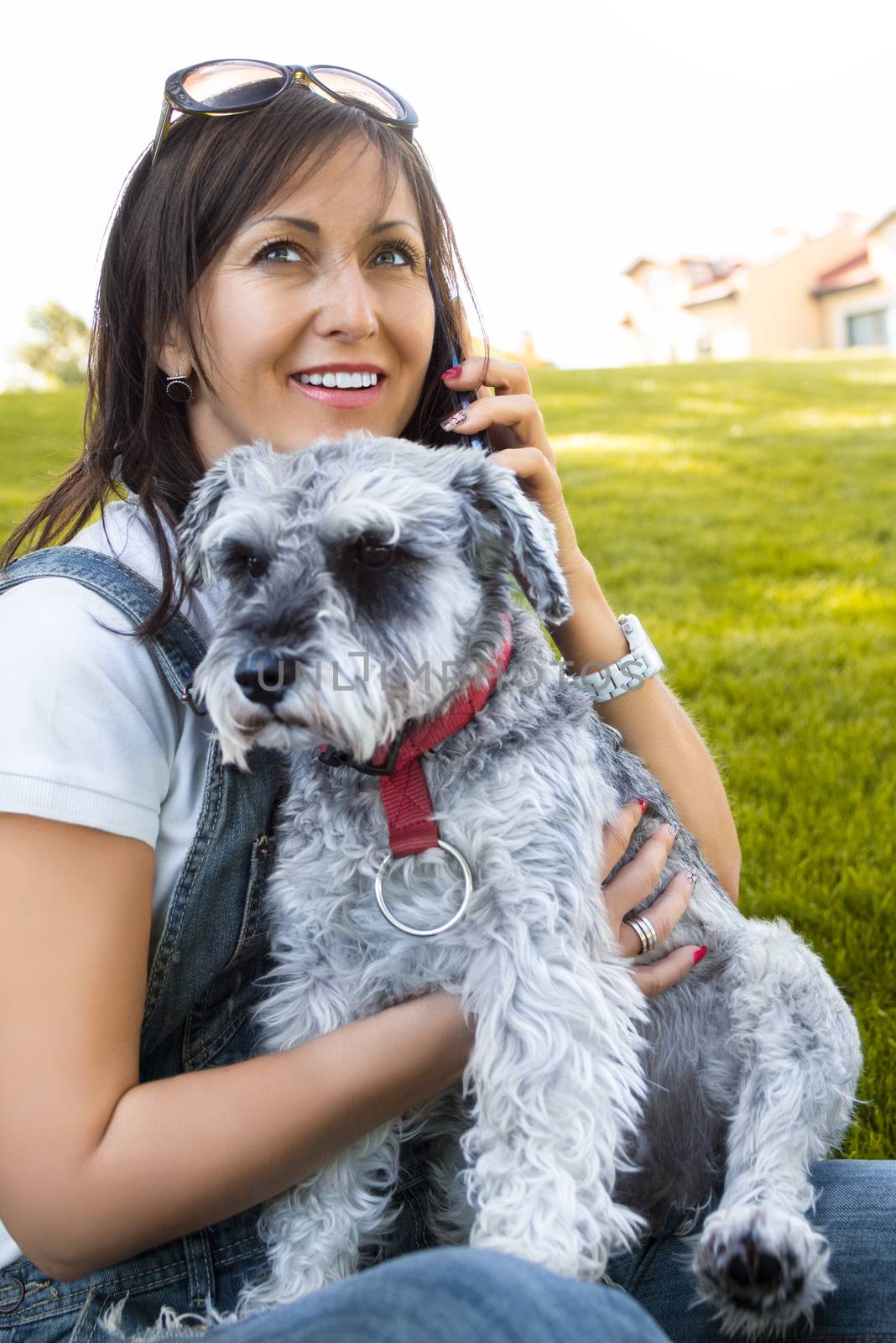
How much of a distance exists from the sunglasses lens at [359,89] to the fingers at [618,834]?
6.54 ft

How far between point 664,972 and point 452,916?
0.61 m

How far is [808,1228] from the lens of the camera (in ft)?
7.51

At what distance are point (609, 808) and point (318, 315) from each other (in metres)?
1.46

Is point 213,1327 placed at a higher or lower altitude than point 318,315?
lower

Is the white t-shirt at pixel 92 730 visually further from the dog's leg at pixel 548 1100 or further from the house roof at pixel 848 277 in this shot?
the house roof at pixel 848 277

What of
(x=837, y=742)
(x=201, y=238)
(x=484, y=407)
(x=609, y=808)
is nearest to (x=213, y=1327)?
(x=609, y=808)

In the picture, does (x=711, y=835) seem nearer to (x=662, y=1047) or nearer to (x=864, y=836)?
(x=662, y=1047)

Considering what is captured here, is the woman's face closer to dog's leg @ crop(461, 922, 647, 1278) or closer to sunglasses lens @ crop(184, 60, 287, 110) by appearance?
sunglasses lens @ crop(184, 60, 287, 110)

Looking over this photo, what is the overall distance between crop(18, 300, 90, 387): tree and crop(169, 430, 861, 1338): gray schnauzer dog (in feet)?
200

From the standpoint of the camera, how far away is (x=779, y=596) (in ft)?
24.3

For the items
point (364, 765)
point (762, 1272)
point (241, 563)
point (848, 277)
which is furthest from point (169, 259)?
point (848, 277)

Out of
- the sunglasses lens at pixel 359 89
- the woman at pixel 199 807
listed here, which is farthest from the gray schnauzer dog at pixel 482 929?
the sunglasses lens at pixel 359 89

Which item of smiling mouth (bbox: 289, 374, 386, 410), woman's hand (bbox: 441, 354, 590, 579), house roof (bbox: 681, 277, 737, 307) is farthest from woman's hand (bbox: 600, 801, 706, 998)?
house roof (bbox: 681, 277, 737, 307)

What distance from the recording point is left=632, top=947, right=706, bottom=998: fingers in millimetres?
2545
